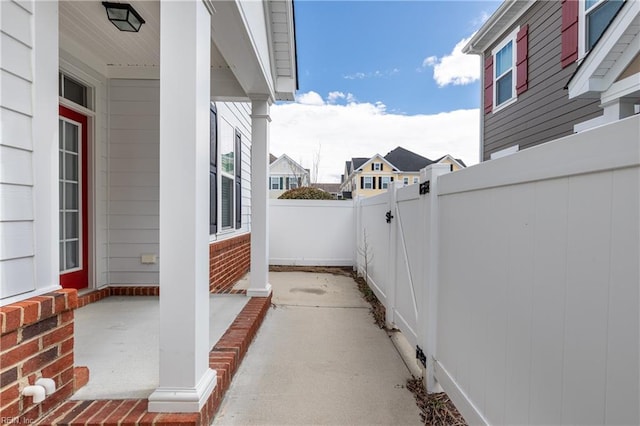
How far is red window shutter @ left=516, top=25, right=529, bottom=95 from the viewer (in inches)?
245

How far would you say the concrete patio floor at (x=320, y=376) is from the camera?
2.17 m

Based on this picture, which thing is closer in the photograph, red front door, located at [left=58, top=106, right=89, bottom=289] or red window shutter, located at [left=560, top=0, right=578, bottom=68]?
red front door, located at [left=58, top=106, right=89, bottom=289]

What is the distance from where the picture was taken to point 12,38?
152 cm

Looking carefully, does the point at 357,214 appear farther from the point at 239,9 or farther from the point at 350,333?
the point at 239,9

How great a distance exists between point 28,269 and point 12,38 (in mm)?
1057

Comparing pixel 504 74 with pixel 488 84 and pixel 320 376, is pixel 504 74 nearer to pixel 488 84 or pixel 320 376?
pixel 488 84

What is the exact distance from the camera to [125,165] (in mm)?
3979

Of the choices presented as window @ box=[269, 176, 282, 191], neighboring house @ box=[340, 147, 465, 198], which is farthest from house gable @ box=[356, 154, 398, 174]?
window @ box=[269, 176, 282, 191]

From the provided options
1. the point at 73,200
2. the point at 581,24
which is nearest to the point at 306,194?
the point at 73,200

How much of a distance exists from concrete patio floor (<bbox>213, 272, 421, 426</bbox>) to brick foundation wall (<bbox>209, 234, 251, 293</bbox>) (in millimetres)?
870

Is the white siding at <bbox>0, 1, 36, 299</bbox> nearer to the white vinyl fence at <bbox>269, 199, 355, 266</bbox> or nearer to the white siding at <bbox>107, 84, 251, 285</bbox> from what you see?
the white siding at <bbox>107, 84, 251, 285</bbox>

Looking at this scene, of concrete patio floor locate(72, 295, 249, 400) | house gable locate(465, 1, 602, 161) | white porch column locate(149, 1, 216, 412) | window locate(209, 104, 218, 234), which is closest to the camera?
white porch column locate(149, 1, 216, 412)

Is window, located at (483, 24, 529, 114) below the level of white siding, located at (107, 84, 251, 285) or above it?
above

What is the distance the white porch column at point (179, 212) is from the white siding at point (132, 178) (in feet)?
A: 8.23
